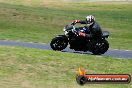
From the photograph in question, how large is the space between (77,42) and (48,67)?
6129mm

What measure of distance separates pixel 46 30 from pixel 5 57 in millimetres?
22820

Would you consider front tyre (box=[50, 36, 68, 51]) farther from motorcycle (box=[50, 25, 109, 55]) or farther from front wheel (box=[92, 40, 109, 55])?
front wheel (box=[92, 40, 109, 55])

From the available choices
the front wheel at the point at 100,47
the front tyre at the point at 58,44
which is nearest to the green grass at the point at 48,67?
the front wheel at the point at 100,47

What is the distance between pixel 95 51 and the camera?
22.9 meters

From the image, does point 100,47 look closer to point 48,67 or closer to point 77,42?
point 77,42

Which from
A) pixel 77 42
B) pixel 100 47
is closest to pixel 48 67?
pixel 77 42

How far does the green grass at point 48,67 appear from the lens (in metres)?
15.1

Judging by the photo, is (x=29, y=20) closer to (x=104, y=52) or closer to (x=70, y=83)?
(x=104, y=52)

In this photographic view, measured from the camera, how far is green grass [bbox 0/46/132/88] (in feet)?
49.4

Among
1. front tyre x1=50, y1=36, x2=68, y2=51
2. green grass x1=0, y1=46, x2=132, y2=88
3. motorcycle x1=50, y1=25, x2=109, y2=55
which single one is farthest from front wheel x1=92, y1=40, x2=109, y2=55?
green grass x1=0, y1=46, x2=132, y2=88

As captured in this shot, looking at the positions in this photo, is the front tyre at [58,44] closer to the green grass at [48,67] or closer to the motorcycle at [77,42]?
the motorcycle at [77,42]

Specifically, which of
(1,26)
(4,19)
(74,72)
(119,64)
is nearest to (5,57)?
(74,72)

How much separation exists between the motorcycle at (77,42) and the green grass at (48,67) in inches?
96.9

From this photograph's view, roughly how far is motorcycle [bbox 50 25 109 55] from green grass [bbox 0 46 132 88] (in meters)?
2.46
